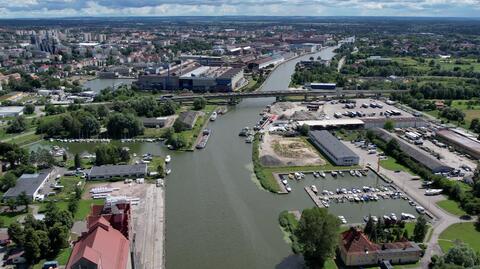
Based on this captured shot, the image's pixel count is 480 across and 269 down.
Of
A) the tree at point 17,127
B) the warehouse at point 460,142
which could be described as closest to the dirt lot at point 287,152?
the warehouse at point 460,142

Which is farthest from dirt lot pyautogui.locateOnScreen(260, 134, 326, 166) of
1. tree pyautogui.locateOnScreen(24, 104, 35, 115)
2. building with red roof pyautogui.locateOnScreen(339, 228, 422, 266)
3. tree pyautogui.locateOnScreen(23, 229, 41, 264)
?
tree pyautogui.locateOnScreen(24, 104, 35, 115)

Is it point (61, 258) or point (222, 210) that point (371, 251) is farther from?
point (61, 258)

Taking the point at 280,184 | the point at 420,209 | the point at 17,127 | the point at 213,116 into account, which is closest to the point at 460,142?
the point at 420,209

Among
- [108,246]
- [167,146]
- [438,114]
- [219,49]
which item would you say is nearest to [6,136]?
[167,146]

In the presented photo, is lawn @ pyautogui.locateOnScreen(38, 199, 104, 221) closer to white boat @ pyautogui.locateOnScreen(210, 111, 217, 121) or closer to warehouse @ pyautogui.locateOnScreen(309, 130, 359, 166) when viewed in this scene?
warehouse @ pyautogui.locateOnScreen(309, 130, 359, 166)

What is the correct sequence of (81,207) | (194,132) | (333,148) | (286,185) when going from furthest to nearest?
(194,132), (333,148), (286,185), (81,207)
